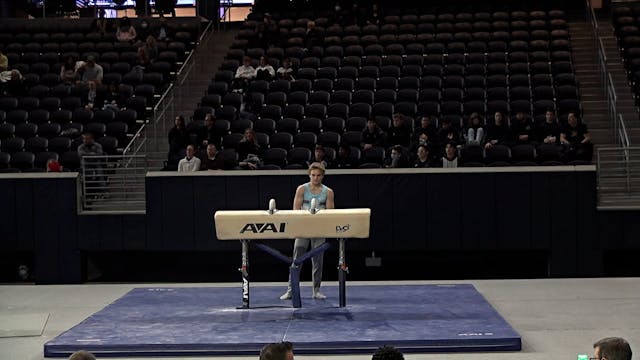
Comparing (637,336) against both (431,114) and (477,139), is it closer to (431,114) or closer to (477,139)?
(477,139)

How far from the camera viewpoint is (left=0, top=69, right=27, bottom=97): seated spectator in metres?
20.5

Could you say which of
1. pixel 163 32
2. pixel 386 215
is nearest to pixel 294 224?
pixel 386 215

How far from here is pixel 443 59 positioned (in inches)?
806

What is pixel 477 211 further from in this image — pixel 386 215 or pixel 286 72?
pixel 286 72

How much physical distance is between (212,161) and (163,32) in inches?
334

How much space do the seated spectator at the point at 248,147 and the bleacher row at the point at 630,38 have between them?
749 centimetres

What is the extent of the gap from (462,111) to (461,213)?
4042 mm

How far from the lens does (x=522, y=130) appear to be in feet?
54.5

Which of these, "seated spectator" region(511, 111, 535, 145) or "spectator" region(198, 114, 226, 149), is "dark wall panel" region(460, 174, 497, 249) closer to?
"seated spectator" region(511, 111, 535, 145)

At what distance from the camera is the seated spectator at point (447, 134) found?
1605 centimetres

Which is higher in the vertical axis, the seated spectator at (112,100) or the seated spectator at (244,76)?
the seated spectator at (244,76)

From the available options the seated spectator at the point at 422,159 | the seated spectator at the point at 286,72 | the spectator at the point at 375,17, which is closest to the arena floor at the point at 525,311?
the seated spectator at the point at 422,159

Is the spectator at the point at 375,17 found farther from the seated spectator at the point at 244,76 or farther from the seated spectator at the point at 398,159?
the seated spectator at the point at 398,159

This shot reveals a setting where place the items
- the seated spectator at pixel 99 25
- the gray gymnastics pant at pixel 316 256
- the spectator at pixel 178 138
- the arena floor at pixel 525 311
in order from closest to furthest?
1. the arena floor at pixel 525 311
2. the gray gymnastics pant at pixel 316 256
3. the spectator at pixel 178 138
4. the seated spectator at pixel 99 25
